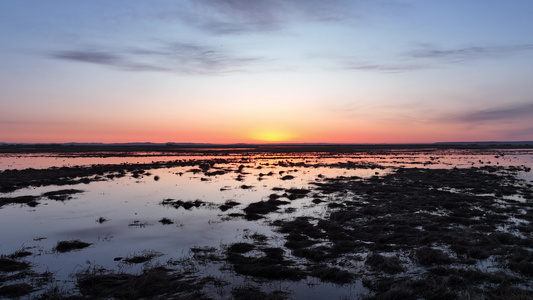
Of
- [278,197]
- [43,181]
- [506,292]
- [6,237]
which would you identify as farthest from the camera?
[43,181]

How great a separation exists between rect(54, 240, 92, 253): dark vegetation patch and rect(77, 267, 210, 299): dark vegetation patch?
3.12m

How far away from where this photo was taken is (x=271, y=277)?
9.76 metres

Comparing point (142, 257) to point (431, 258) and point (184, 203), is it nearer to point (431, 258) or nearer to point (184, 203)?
point (431, 258)

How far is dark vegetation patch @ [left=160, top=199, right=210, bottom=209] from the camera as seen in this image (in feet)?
68.3

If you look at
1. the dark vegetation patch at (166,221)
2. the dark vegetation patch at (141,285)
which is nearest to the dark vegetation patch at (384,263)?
the dark vegetation patch at (141,285)

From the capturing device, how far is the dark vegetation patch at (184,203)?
20806mm

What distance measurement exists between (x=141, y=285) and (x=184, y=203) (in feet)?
42.0

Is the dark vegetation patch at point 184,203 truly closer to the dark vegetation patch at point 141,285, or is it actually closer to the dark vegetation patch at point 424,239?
the dark vegetation patch at point 424,239

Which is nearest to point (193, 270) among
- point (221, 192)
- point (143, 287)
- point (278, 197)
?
point (143, 287)

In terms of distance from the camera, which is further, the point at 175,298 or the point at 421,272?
the point at 421,272

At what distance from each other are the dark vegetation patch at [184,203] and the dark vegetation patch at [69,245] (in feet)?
25.7

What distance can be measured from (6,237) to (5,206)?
27.7 feet

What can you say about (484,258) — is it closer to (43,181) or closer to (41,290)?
(41,290)

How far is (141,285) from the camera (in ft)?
29.0
